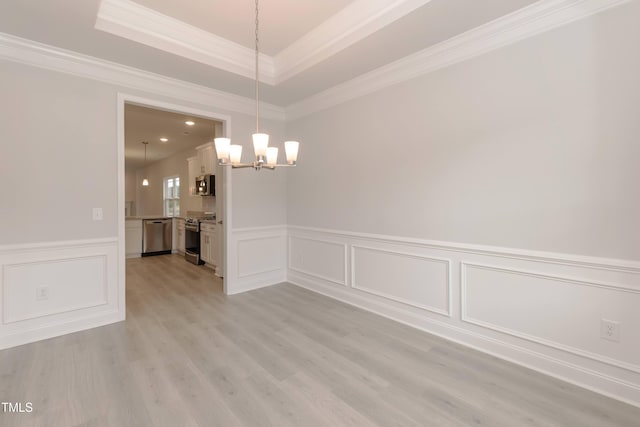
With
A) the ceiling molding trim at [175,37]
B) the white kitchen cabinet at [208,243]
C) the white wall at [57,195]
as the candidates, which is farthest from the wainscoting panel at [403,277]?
the white kitchen cabinet at [208,243]

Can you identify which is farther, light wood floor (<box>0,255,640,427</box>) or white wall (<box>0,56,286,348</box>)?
white wall (<box>0,56,286,348</box>)

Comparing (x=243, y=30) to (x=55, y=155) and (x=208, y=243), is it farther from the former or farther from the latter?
(x=208, y=243)

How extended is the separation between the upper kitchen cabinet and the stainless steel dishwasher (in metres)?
1.74

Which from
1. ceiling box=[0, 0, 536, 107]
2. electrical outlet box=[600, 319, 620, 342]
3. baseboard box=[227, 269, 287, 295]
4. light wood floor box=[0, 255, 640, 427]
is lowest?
light wood floor box=[0, 255, 640, 427]

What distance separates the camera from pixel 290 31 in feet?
9.78

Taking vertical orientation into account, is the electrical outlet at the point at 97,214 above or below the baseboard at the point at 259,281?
above

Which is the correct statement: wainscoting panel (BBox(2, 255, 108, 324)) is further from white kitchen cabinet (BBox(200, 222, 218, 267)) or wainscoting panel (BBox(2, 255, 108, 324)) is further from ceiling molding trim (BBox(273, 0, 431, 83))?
ceiling molding trim (BBox(273, 0, 431, 83))

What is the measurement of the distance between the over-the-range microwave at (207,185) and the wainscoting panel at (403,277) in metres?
3.76

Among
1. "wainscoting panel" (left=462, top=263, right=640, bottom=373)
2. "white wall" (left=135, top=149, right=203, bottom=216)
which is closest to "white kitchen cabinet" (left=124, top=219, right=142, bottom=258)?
"white wall" (left=135, top=149, right=203, bottom=216)

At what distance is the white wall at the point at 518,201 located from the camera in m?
1.95

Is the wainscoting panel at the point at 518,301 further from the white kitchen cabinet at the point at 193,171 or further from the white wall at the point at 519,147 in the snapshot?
the white kitchen cabinet at the point at 193,171

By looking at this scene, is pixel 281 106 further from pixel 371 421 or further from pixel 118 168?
pixel 371 421

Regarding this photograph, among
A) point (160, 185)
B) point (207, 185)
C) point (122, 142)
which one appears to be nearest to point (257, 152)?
point (122, 142)

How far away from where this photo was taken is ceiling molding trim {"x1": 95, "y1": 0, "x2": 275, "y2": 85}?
8.25 ft
